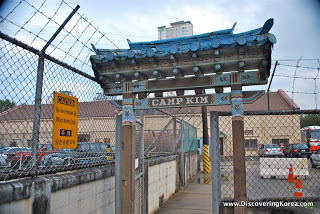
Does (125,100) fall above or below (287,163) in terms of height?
above

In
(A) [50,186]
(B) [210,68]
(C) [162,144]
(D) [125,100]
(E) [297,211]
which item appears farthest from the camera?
(C) [162,144]

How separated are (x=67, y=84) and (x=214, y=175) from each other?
2.72 m

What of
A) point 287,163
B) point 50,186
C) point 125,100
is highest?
point 125,100

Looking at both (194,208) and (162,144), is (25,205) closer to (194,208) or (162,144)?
(194,208)

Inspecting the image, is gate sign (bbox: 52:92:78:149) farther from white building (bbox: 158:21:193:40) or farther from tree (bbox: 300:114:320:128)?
white building (bbox: 158:21:193:40)

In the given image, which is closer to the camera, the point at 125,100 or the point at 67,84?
the point at 67,84

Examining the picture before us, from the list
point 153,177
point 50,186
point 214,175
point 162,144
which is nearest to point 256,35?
point 214,175

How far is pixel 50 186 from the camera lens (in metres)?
3.23

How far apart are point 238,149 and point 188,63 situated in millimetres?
1649

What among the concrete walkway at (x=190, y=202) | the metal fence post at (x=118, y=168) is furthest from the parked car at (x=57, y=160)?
the concrete walkway at (x=190, y=202)

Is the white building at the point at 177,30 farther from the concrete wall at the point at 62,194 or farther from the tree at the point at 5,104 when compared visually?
the tree at the point at 5,104

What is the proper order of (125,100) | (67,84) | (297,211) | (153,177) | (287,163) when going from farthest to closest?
(287,163)
(153,177)
(125,100)
(67,84)
(297,211)

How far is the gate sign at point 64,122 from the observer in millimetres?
3535

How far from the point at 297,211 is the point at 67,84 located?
405 cm
